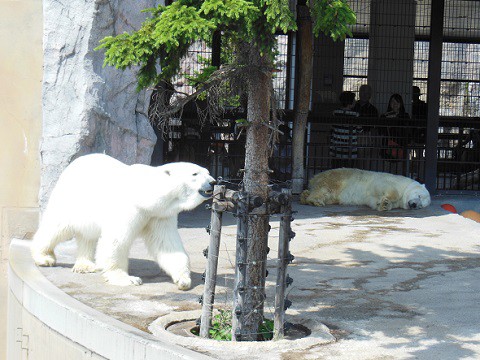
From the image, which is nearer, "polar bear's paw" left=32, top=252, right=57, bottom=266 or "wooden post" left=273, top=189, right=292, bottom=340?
"wooden post" left=273, top=189, right=292, bottom=340

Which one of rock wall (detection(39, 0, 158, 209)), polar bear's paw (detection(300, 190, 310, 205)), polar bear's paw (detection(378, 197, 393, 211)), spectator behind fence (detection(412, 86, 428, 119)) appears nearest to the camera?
rock wall (detection(39, 0, 158, 209))

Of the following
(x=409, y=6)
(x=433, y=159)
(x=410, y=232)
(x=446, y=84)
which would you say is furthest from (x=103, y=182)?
(x=446, y=84)

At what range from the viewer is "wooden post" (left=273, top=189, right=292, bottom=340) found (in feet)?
15.0

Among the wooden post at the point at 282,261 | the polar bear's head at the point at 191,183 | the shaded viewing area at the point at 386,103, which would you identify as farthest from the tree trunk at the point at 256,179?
the shaded viewing area at the point at 386,103

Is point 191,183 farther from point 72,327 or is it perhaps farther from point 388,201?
point 388,201

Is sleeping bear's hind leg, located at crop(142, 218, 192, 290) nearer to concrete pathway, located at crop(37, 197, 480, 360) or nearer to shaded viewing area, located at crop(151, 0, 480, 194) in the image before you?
concrete pathway, located at crop(37, 197, 480, 360)

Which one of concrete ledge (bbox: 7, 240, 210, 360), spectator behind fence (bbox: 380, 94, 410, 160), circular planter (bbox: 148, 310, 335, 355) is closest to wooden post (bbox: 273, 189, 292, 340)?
circular planter (bbox: 148, 310, 335, 355)

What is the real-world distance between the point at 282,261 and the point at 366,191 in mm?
6160

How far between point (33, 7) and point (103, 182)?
2540mm

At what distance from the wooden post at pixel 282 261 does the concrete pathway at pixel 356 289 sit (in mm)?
209

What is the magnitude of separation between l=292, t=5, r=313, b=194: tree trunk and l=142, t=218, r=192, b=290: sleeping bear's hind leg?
5.19m

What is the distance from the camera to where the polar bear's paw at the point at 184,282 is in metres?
5.78

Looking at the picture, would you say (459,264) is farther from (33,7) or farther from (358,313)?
(33,7)

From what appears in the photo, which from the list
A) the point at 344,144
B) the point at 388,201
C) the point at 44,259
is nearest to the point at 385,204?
the point at 388,201
